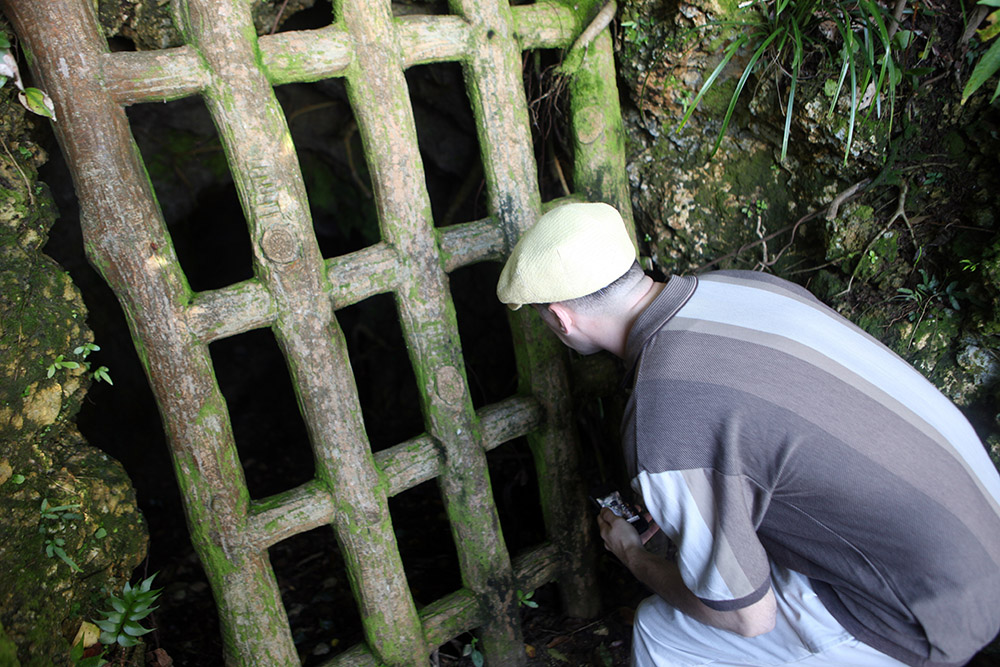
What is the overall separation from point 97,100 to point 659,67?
1655 millimetres

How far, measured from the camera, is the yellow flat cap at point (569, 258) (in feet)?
5.47

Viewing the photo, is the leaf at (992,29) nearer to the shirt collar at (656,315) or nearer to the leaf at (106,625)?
the shirt collar at (656,315)

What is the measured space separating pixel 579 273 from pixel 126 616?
1502 mm

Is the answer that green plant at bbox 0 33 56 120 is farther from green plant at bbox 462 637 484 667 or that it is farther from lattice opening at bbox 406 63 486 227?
green plant at bbox 462 637 484 667

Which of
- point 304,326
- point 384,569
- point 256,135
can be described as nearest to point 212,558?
point 384,569

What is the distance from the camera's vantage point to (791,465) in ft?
4.86

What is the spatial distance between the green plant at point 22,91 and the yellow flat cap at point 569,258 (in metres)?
1.11

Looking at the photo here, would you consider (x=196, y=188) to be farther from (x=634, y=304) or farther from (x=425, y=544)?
(x=634, y=304)

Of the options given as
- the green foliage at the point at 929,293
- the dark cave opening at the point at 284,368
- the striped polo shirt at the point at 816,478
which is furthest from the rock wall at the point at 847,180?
the striped polo shirt at the point at 816,478

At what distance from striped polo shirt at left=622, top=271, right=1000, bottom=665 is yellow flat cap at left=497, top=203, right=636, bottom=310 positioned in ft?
0.64

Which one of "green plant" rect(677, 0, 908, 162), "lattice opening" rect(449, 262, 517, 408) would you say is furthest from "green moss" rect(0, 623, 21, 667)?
"lattice opening" rect(449, 262, 517, 408)

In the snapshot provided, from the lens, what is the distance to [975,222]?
2.08 meters

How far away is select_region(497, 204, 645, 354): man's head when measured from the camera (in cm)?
167

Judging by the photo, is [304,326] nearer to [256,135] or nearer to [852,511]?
[256,135]
